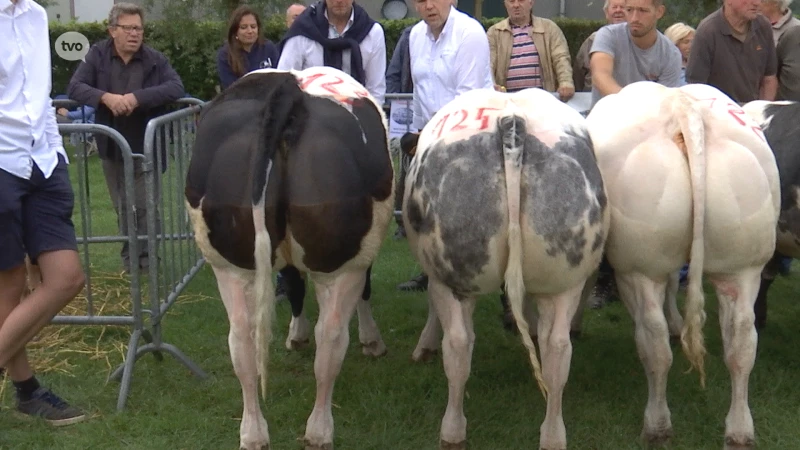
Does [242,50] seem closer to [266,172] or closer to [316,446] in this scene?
[266,172]

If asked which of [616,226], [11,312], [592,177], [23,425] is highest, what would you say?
[592,177]

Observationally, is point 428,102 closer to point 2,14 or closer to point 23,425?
point 2,14

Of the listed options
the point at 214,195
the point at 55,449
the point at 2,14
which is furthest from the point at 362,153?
the point at 55,449

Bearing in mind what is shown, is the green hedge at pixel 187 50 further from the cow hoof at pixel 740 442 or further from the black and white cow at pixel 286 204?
the cow hoof at pixel 740 442

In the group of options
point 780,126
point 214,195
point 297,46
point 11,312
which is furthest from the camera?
point 297,46

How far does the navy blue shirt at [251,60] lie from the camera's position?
728 centimetres

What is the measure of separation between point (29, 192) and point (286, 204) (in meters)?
1.34

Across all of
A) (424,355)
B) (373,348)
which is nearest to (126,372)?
(373,348)

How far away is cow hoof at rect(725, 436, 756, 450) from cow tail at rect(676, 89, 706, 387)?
40 centimetres

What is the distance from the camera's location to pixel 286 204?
11.3ft

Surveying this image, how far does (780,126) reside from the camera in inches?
179

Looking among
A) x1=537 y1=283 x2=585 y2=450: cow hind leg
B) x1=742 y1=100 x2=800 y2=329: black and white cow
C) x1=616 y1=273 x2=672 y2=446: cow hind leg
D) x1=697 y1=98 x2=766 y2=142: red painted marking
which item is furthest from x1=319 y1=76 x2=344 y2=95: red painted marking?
x1=742 y1=100 x2=800 y2=329: black and white cow

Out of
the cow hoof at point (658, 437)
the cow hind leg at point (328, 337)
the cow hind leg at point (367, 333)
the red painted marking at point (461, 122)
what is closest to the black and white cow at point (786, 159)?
the cow hoof at point (658, 437)

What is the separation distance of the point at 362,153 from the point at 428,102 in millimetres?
1898
